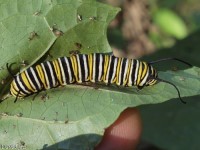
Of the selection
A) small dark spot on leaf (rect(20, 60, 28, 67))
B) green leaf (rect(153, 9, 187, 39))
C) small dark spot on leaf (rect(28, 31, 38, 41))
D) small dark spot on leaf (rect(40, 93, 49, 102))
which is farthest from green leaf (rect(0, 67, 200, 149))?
green leaf (rect(153, 9, 187, 39))

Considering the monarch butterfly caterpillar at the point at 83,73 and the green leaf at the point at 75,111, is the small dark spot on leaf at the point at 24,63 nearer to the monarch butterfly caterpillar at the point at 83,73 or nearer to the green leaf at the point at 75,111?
the monarch butterfly caterpillar at the point at 83,73

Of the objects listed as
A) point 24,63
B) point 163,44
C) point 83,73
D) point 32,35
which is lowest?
point 163,44

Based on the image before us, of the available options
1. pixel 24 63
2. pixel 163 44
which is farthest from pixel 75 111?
pixel 163 44

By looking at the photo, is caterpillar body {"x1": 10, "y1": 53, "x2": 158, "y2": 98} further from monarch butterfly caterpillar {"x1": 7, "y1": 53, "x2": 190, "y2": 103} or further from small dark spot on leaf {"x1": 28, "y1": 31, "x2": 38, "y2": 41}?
small dark spot on leaf {"x1": 28, "y1": 31, "x2": 38, "y2": 41}

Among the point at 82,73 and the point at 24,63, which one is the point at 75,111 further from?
the point at 24,63

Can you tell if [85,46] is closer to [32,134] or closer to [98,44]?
[98,44]

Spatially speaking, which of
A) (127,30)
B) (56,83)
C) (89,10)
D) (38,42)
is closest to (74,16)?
(89,10)

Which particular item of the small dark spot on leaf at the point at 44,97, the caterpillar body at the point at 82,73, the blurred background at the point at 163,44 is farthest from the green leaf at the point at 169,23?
the small dark spot on leaf at the point at 44,97
